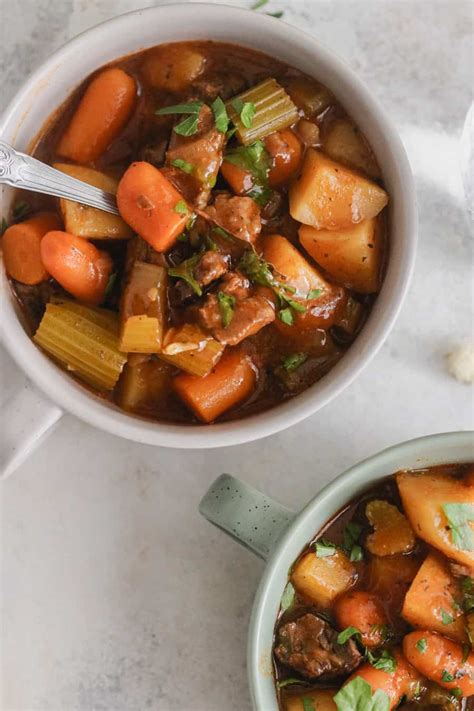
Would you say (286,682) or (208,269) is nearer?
(208,269)

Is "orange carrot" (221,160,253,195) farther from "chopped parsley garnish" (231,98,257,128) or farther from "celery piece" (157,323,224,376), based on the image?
"celery piece" (157,323,224,376)

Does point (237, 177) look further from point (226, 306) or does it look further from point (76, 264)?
point (76, 264)

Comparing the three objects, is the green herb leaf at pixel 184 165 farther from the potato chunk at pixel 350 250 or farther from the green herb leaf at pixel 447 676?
the green herb leaf at pixel 447 676

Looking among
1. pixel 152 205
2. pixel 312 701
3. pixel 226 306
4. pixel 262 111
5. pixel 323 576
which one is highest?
pixel 262 111

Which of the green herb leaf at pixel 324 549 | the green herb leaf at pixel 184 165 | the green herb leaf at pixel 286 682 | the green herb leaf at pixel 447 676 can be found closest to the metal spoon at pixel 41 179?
the green herb leaf at pixel 184 165

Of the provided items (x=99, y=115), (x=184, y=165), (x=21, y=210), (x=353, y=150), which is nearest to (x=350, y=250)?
(x=353, y=150)

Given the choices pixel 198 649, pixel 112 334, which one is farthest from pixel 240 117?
pixel 198 649

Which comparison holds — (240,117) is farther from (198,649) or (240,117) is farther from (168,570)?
(198,649)
